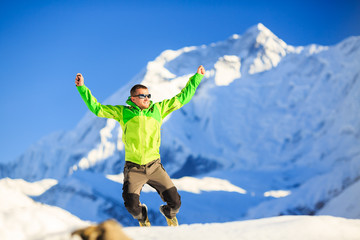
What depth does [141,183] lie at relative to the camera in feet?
12.8

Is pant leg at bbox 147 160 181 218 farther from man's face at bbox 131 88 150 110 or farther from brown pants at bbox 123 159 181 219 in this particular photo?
man's face at bbox 131 88 150 110

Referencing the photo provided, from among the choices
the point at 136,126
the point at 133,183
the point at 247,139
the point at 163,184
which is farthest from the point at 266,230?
the point at 247,139

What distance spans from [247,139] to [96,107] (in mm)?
54252

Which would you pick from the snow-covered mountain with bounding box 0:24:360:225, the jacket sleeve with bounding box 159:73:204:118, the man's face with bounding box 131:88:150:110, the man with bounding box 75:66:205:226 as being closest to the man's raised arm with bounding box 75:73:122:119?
the man with bounding box 75:66:205:226

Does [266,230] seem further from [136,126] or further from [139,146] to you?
[136,126]

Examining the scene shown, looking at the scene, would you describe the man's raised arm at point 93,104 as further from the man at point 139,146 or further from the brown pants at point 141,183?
the brown pants at point 141,183

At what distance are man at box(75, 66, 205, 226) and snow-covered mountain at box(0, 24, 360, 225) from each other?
26.5 m

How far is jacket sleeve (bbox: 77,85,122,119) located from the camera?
4.01 meters

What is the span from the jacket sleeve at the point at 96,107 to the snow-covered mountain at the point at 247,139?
26.9m

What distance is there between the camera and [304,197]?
3006 centimetres

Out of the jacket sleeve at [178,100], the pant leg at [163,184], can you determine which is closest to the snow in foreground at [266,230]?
the pant leg at [163,184]

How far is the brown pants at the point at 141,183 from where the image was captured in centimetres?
386

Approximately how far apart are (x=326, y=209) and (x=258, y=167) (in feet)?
88.8

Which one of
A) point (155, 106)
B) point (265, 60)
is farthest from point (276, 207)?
point (265, 60)
